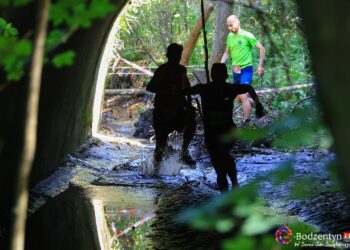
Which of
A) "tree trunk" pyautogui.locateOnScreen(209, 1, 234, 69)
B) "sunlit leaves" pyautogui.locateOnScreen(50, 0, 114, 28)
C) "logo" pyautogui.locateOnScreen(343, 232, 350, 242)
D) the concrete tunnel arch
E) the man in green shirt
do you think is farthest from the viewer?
"tree trunk" pyautogui.locateOnScreen(209, 1, 234, 69)

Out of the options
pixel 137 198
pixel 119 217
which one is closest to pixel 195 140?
pixel 137 198

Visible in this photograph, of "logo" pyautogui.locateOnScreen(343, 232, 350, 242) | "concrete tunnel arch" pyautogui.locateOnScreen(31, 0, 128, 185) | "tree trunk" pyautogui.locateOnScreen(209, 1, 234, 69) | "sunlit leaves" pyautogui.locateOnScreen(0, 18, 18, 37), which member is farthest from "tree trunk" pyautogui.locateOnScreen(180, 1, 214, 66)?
"sunlit leaves" pyautogui.locateOnScreen(0, 18, 18, 37)

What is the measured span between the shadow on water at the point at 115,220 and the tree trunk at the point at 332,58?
396 centimetres

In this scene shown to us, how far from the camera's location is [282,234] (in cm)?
422

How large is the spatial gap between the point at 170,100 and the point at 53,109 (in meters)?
1.73

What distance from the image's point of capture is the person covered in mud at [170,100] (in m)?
8.98

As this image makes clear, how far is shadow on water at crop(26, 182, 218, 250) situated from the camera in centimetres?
612

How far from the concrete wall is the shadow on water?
0.44 m

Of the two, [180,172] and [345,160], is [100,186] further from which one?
[345,160]

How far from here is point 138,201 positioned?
794 centimetres

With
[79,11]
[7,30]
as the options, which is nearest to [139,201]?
[7,30]

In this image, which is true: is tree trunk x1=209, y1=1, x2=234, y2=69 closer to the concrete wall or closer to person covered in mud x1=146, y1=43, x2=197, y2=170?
the concrete wall

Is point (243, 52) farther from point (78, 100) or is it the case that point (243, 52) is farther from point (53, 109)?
point (53, 109)

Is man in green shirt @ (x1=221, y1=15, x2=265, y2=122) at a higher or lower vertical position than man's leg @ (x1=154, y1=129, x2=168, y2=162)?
higher
